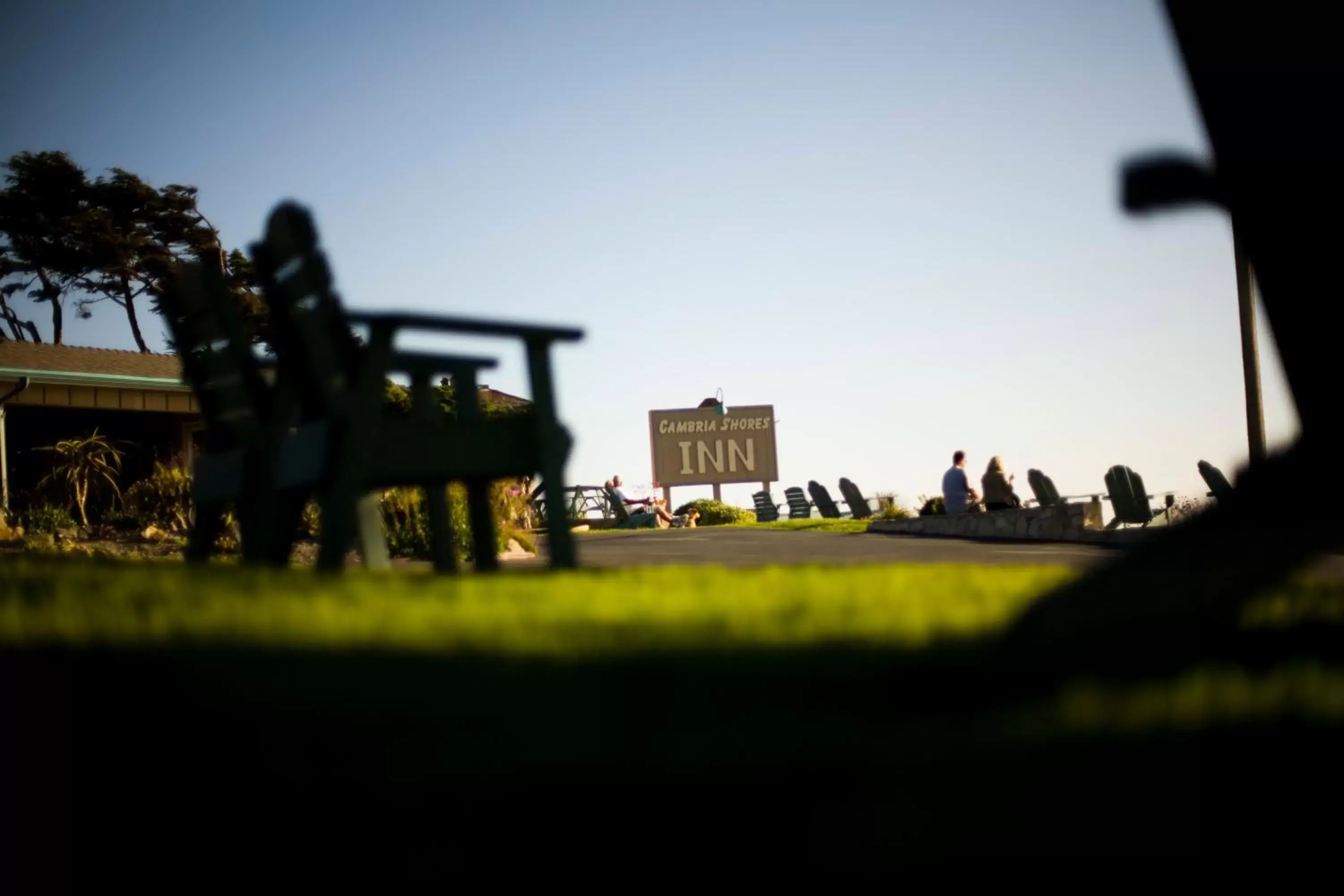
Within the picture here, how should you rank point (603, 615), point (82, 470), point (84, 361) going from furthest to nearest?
point (84, 361) → point (82, 470) → point (603, 615)

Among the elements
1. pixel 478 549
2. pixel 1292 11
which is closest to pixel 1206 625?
pixel 1292 11

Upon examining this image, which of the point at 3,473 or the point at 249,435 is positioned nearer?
the point at 249,435

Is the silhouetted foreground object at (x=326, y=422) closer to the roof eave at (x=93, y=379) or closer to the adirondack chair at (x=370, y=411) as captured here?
the adirondack chair at (x=370, y=411)

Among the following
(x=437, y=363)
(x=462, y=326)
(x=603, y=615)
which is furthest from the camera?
(x=437, y=363)

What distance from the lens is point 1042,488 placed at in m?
19.7

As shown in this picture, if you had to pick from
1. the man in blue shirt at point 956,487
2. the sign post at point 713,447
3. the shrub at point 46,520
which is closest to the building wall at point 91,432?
the shrub at point 46,520

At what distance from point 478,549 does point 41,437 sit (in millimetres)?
19029

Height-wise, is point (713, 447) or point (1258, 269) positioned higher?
point (713, 447)

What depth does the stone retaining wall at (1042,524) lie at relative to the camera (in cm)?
1900

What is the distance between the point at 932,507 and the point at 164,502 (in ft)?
47.6

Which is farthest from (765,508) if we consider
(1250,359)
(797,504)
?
(1250,359)

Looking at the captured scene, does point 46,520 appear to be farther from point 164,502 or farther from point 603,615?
point 603,615

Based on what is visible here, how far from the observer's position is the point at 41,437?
20984mm

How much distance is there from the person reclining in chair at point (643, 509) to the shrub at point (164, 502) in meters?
17.8
